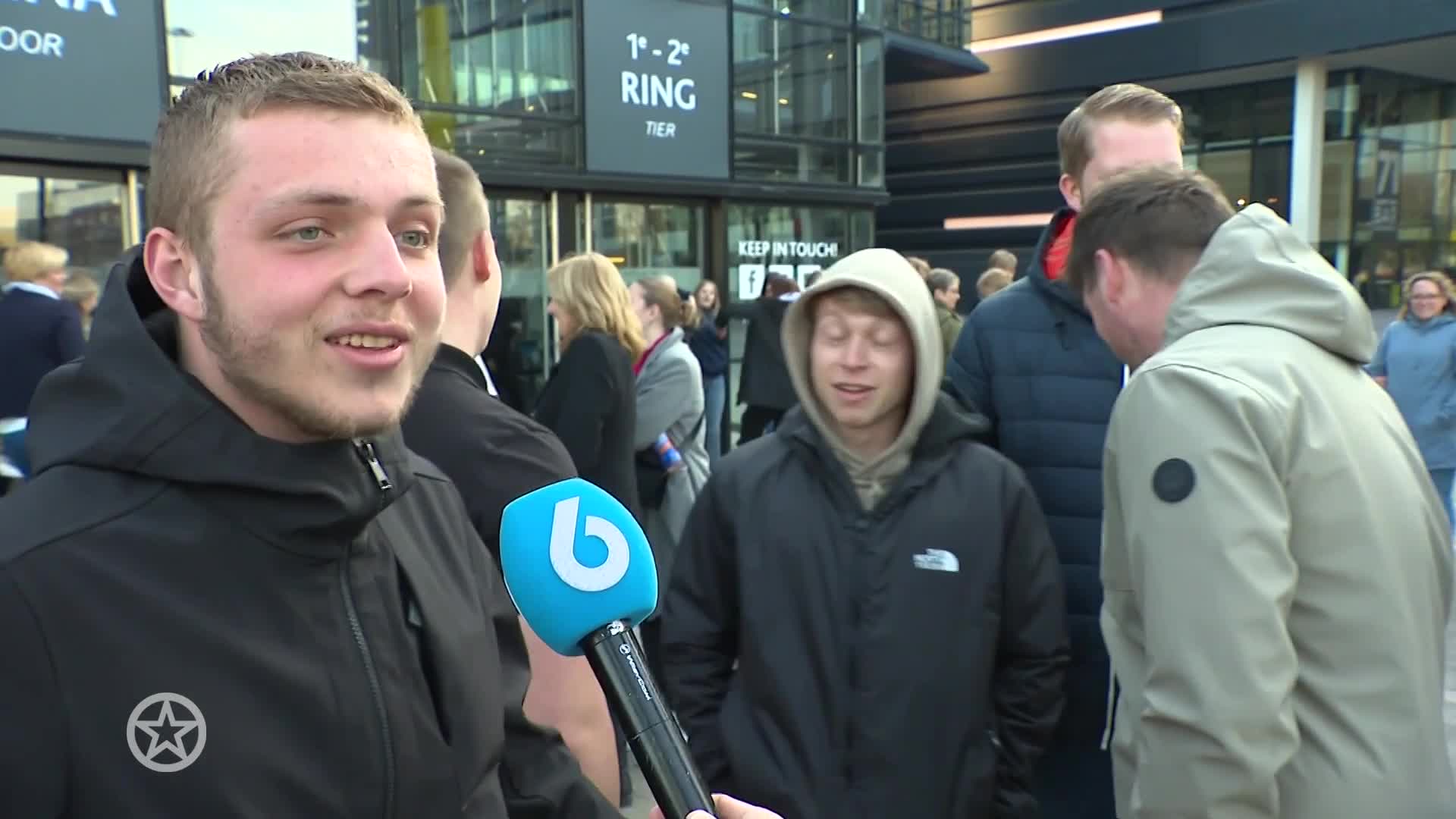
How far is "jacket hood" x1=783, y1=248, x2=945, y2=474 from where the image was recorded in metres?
2.63

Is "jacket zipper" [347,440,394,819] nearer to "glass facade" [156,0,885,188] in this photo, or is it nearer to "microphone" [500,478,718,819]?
"microphone" [500,478,718,819]

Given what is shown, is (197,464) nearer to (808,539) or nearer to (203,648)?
(203,648)

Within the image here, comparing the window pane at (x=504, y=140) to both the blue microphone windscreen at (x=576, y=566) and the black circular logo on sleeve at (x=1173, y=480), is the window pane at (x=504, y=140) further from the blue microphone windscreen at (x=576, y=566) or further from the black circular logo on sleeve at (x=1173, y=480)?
the blue microphone windscreen at (x=576, y=566)

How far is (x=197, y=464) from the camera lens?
120 cm

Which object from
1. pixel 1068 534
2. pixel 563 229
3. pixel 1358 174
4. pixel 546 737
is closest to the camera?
pixel 546 737

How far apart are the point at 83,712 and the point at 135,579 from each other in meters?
0.13

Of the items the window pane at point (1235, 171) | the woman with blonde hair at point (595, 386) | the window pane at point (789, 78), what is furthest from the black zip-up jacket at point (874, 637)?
the window pane at point (1235, 171)

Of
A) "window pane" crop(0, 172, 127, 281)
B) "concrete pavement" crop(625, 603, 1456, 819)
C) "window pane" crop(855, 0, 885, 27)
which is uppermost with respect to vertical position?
"window pane" crop(855, 0, 885, 27)

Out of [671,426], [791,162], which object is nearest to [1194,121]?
[791,162]

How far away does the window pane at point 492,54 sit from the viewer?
9.66 metres

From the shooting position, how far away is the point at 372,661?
1284mm

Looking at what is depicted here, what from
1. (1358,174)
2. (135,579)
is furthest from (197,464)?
(1358,174)

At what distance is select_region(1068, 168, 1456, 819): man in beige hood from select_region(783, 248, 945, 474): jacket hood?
658 millimetres

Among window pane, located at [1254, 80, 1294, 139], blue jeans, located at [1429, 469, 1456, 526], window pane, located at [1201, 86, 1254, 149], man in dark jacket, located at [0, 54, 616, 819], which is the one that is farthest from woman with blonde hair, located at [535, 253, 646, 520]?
window pane, located at [1201, 86, 1254, 149]
